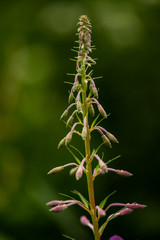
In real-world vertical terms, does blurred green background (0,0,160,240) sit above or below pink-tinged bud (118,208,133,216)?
above

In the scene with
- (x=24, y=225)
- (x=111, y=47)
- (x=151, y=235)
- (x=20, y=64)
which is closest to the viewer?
(x=24, y=225)

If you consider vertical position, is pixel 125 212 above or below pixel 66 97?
below

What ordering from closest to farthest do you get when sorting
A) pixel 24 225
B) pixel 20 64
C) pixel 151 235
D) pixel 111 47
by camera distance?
1. pixel 24 225
2. pixel 151 235
3. pixel 111 47
4. pixel 20 64

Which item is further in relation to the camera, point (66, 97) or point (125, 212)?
point (66, 97)

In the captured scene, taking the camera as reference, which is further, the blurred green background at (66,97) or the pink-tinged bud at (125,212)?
the blurred green background at (66,97)

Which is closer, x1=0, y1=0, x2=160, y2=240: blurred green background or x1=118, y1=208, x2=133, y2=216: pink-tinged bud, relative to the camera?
x1=118, y1=208, x2=133, y2=216: pink-tinged bud

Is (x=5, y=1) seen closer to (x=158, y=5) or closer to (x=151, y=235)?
(x=158, y=5)

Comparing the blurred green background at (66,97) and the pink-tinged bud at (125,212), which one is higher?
the blurred green background at (66,97)

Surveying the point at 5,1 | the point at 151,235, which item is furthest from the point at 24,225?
the point at 5,1
